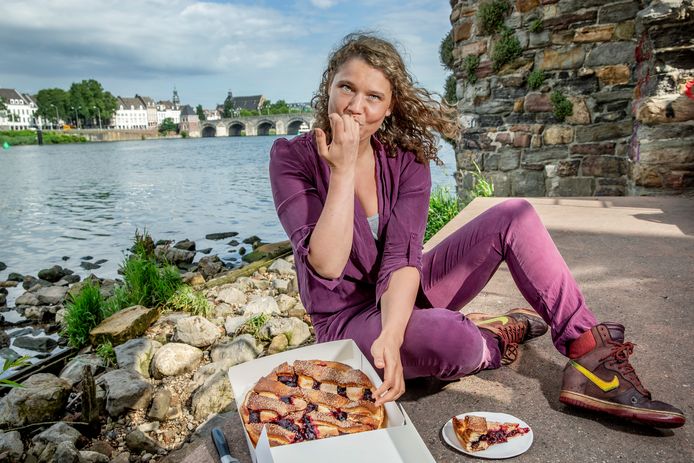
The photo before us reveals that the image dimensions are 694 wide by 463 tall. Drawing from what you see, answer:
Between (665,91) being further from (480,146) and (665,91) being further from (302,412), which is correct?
(302,412)

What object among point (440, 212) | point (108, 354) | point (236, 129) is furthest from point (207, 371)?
point (236, 129)

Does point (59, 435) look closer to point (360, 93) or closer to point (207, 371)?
point (207, 371)

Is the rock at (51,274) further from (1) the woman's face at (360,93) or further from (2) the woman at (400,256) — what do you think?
(1) the woman's face at (360,93)

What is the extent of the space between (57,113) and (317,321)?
8621cm

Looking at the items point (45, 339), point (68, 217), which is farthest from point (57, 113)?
point (45, 339)

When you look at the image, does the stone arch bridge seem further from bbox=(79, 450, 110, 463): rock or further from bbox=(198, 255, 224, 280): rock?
bbox=(79, 450, 110, 463): rock

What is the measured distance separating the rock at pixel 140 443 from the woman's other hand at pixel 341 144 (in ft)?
6.68

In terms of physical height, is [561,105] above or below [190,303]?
above

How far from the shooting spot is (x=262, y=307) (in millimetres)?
4652

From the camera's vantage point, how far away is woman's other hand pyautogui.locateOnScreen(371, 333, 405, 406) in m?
1.45

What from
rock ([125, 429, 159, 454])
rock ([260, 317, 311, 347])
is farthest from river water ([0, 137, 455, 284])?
rock ([125, 429, 159, 454])

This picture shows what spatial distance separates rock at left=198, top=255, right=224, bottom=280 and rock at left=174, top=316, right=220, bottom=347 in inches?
137

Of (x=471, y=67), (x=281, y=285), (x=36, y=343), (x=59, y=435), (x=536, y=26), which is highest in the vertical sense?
(x=536, y=26)

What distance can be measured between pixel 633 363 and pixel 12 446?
10.1 feet
